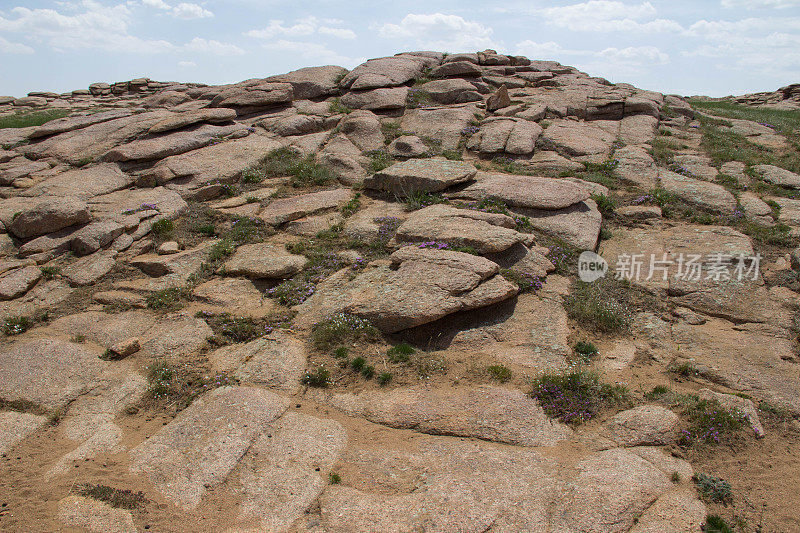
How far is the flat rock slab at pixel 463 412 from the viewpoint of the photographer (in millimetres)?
6980

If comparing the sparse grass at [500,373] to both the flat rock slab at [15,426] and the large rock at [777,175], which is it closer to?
the flat rock slab at [15,426]

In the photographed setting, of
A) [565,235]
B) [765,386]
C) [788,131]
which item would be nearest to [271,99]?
[565,235]

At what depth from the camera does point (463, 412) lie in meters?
7.34

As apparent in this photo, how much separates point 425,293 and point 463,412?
2477mm

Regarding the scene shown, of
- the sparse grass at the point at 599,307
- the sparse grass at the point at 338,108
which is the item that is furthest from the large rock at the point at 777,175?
the sparse grass at the point at 338,108

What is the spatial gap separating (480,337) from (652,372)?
115 inches

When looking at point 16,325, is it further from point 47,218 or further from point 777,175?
point 777,175

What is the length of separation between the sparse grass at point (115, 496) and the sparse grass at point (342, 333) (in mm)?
3614

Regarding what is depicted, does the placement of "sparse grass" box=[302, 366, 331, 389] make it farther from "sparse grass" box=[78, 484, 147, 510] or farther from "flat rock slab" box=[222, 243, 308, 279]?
"flat rock slab" box=[222, 243, 308, 279]

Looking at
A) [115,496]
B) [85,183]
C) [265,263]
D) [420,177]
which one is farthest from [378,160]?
[115,496]

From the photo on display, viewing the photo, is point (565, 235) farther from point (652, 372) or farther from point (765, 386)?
point (765, 386)

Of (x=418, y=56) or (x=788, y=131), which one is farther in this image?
(x=418, y=56)

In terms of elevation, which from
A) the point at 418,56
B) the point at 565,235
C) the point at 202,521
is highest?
the point at 418,56

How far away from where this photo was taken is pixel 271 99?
2075 cm
